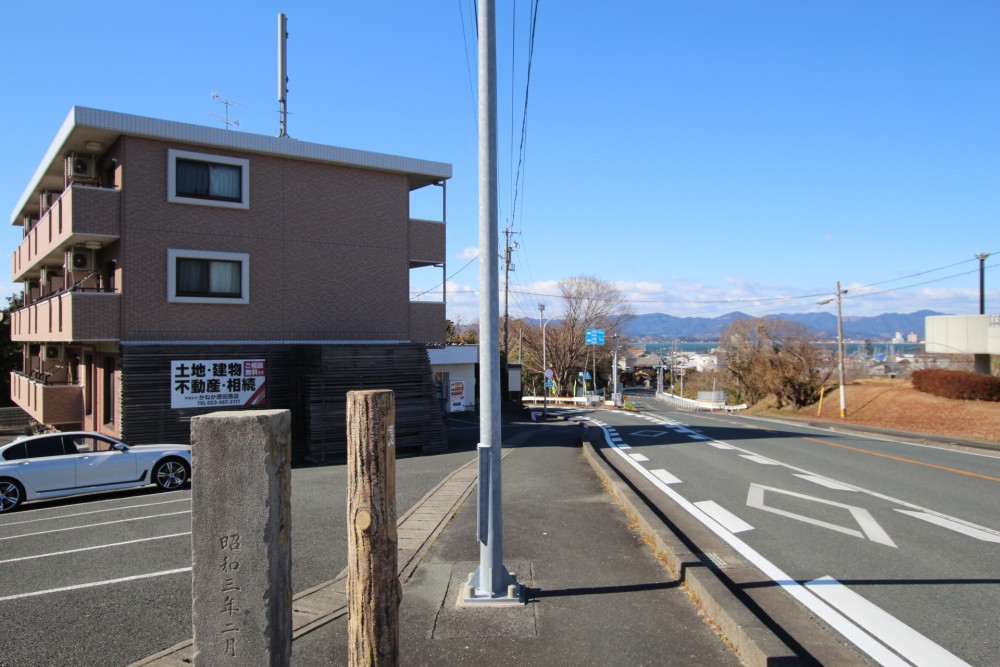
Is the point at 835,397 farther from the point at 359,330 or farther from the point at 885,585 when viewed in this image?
the point at 885,585

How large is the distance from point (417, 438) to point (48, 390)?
11766 mm

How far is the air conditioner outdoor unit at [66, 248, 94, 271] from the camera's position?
19.0 m

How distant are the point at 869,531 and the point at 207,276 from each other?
16.9 metres

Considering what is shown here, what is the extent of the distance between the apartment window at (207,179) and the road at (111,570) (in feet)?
29.2

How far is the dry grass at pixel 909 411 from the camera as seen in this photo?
26.8 m

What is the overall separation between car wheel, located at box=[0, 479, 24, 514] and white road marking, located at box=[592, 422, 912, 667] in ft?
38.9

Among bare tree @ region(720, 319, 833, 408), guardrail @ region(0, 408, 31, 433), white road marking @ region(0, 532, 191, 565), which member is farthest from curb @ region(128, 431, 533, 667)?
bare tree @ region(720, 319, 833, 408)

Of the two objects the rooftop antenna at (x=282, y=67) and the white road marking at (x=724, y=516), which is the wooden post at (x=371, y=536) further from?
the rooftop antenna at (x=282, y=67)

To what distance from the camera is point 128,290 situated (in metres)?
17.6

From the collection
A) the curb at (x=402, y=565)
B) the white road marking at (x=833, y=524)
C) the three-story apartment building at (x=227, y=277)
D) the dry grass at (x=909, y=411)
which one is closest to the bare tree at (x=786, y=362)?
the dry grass at (x=909, y=411)

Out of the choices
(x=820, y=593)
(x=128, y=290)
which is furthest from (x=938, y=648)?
(x=128, y=290)

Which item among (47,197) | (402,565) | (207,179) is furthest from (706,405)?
(402,565)

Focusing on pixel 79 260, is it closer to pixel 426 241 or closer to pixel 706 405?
pixel 426 241

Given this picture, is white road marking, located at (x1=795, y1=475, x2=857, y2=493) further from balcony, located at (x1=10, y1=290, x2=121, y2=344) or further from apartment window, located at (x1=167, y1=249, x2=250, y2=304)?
balcony, located at (x1=10, y1=290, x2=121, y2=344)
